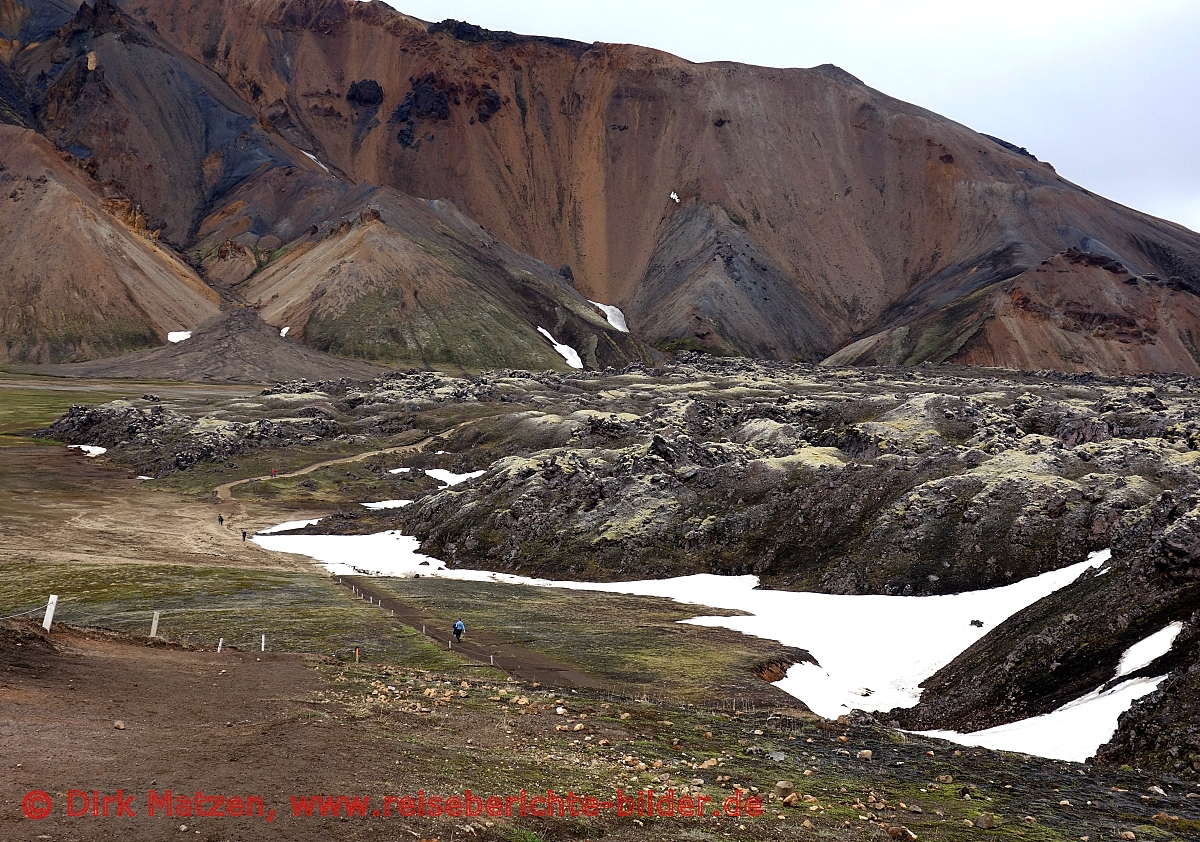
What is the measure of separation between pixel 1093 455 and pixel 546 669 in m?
49.3

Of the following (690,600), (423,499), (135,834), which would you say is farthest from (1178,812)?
(423,499)

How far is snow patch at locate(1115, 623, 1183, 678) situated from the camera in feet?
96.0

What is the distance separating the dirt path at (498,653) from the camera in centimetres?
3803

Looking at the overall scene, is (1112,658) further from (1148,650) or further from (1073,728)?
(1073,728)

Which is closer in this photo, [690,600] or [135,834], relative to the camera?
[135,834]

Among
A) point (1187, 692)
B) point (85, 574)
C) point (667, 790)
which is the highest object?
point (1187, 692)

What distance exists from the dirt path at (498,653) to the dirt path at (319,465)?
66360mm

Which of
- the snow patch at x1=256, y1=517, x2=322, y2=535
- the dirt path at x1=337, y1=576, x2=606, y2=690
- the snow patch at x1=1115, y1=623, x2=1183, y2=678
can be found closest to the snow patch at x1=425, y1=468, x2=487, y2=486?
the snow patch at x1=256, y1=517, x2=322, y2=535

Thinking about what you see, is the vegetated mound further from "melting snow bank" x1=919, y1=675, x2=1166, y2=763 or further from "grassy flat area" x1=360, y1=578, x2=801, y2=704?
"grassy flat area" x1=360, y1=578, x2=801, y2=704

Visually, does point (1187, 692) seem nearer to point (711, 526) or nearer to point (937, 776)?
point (937, 776)

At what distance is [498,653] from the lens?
4341cm

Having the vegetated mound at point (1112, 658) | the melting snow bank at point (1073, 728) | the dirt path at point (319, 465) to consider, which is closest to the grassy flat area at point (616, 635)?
the vegetated mound at point (1112, 658)

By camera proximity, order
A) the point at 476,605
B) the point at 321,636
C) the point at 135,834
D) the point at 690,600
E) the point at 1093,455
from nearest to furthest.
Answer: the point at 135,834 < the point at 321,636 < the point at 476,605 < the point at 690,600 < the point at 1093,455

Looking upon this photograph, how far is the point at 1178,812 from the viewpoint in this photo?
21.2 m
